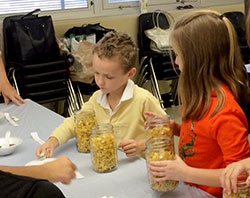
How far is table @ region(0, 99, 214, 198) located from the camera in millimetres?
1273

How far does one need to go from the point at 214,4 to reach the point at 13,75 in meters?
2.70

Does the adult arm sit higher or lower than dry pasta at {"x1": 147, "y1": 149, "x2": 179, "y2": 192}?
→ higher

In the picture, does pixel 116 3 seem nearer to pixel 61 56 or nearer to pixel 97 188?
pixel 61 56

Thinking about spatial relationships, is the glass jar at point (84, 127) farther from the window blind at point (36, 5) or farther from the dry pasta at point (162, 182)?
the window blind at point (36, 5)

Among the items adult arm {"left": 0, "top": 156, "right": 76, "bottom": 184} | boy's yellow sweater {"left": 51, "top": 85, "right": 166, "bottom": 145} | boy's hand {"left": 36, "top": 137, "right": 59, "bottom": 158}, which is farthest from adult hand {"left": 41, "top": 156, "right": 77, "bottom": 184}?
boy's yellow sweater {"left": 51, "top": 85, "right": 166, "bottom": 145}

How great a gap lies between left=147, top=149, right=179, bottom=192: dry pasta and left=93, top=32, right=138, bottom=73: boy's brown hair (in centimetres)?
61

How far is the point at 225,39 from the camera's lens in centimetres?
135

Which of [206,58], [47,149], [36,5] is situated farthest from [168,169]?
[36,5]

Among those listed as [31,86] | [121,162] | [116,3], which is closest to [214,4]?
[116,3]

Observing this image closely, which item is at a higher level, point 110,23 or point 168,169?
point 168,169

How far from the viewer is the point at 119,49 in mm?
1736

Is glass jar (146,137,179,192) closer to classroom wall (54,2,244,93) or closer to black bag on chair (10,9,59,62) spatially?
black bag on chair (10,9,59,62)

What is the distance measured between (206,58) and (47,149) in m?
0.69

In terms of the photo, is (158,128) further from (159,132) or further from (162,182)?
(162,182)
